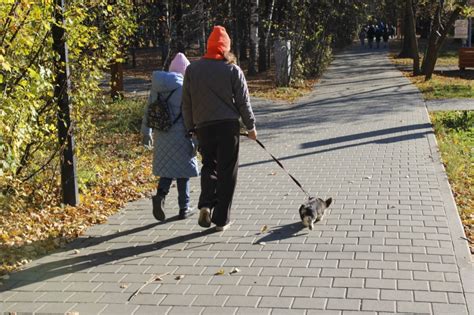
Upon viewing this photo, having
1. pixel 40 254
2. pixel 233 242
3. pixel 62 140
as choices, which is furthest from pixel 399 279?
pixel 62 140

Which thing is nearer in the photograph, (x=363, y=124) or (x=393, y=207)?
(x=393, y=207)

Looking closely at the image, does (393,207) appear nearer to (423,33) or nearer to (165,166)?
(165,166)

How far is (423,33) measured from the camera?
56.6 meters

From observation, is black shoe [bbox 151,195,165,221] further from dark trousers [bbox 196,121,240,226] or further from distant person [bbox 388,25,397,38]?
distant person [bbox 388,25,397,38]

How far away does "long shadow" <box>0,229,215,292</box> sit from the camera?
16.5 feet

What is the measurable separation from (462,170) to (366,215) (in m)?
2.69

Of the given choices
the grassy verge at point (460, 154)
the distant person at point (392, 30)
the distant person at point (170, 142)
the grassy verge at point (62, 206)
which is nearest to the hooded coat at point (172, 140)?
the distant person at point (170, 142)

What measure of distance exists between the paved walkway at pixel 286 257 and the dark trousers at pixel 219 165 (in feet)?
1.07

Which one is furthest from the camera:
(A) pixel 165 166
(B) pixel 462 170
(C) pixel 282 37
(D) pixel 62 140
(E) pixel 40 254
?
(C) pixel 282 37

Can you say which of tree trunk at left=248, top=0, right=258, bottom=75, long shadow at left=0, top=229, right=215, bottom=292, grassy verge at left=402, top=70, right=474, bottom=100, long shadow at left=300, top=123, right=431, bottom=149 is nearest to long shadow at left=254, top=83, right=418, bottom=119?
grassy verge at left=402, top=70, right=474, bottom=100

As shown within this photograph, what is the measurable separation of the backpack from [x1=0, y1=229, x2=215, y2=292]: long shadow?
3.77 ft

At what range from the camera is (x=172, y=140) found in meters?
6.30

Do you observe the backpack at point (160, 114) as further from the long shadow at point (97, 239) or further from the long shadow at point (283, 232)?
the long shadow at point (283, 232)

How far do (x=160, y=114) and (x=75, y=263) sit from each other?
1741 mm
